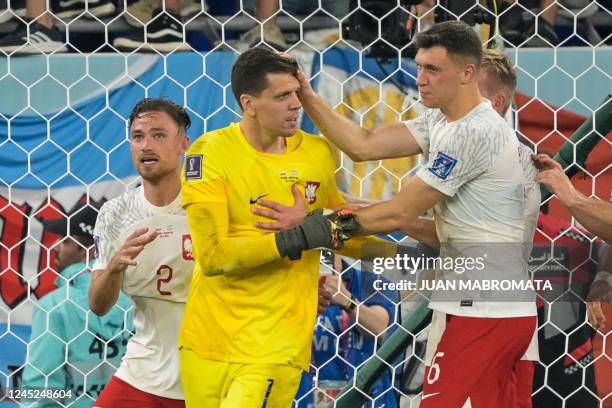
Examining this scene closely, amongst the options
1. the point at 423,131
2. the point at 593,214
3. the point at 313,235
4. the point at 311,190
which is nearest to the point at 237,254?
the point at 313,235

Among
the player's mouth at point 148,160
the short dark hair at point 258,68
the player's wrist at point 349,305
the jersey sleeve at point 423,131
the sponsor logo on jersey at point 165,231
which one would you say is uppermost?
the short dark hair at point 258,68

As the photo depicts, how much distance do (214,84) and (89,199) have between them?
615 millimetres

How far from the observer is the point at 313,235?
2965mm

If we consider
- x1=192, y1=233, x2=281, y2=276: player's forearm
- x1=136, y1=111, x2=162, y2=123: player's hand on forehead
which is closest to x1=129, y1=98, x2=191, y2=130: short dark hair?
x1=136, y1=111, x2=162, y2=123: player's hand on forehead

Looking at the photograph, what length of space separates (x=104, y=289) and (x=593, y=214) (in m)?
1.42

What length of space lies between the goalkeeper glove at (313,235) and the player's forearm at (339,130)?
37 centimetres

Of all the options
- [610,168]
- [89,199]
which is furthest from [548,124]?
[89,199]

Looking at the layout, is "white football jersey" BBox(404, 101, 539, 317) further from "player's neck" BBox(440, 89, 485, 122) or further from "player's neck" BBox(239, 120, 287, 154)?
"player's neck" BBox(239, 120, 287, 154)

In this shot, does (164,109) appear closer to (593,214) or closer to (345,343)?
(345,343)

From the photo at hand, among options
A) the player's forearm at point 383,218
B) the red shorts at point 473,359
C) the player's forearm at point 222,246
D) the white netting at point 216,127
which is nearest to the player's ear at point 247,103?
the player's forearm at point 222,246

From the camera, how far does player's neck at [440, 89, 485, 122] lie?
10.1 ft

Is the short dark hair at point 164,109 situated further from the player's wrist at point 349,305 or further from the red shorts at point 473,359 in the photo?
the red shorts at point 473,359

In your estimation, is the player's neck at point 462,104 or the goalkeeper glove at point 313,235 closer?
the goalkeeper glove at point 313,235

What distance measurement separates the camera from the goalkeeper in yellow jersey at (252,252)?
298 centimetres
